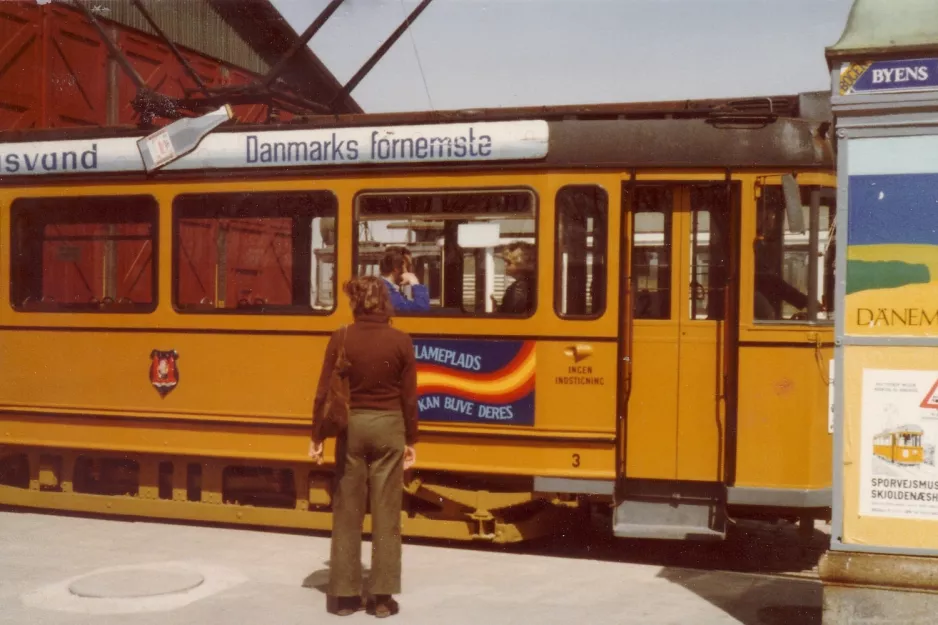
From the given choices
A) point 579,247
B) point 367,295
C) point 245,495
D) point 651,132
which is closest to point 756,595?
point 579,247

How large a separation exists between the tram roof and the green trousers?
234 cm

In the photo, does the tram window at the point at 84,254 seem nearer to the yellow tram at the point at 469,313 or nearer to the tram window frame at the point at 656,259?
the yellow tram at the point at 469,313

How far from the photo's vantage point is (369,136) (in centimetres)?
775

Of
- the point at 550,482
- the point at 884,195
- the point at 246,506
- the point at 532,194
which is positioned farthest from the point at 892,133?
the point at 246,506

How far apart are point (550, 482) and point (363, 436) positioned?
1.83 metres

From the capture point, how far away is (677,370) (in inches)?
281

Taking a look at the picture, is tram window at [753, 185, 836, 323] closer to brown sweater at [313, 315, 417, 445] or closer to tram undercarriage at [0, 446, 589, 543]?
tram undercarriage at [0, 446, 589, 543]

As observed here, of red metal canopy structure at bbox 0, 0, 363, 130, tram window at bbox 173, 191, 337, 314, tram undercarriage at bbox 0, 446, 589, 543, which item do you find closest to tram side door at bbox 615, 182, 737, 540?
tram undercarriage at bbox 0, 446, 589, 543

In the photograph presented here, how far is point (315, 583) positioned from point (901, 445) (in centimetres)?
349

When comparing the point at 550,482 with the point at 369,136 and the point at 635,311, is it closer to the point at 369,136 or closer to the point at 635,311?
the point at 635,311

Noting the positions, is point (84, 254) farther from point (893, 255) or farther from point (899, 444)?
point (899, 444)

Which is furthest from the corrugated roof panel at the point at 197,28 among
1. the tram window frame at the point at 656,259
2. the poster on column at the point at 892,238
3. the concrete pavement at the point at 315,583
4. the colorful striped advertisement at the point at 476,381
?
the poster on column at the point at 892,238

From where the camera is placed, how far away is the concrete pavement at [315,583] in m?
5.95

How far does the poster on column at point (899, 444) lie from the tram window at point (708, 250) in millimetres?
2086
